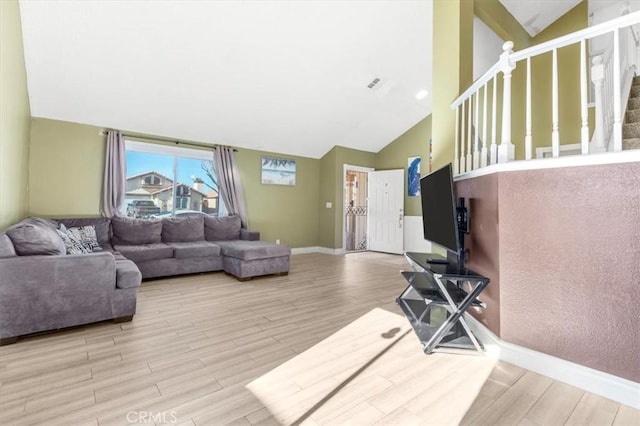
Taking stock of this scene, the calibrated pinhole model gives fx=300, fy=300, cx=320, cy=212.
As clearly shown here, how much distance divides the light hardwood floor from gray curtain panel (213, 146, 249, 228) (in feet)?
9.51

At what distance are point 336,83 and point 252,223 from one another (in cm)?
310

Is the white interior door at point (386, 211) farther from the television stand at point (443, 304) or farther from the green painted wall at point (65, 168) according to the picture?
the green painted wall at point (65, 168)

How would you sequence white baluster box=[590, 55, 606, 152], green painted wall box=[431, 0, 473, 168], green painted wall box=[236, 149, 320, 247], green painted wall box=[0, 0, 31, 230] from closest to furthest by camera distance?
white baluster box=[590, 55, 606, 152] → green painted wall box=[0, 0, 31, 230] → green painted wall box=[431, 0, 473, 168] → green painted wall box=[236, 149, 320, 247]

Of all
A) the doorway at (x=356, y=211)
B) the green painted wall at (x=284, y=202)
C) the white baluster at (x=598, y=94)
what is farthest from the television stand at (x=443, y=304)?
the doorway at (x=356, y=211)

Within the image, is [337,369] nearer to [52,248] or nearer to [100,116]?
[52,248]

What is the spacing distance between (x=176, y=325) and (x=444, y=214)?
2.43m

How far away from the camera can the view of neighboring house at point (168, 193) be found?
4.98 m

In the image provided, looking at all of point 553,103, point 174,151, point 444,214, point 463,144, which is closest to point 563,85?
point 463,144

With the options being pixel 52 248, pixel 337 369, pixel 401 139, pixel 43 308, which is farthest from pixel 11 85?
pixel 401 139

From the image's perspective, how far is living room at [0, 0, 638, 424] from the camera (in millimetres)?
1539

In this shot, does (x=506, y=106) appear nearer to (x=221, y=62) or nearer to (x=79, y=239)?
(x=221, y=62)

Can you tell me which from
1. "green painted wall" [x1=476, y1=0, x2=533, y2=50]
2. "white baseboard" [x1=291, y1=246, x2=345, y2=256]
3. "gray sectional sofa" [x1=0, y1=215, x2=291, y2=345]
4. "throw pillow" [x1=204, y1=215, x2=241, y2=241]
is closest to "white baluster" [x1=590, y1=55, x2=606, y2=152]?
"green painted wall" [x1=476, y1=0, x2=533, y2=50]

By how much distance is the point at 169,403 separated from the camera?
155 cm

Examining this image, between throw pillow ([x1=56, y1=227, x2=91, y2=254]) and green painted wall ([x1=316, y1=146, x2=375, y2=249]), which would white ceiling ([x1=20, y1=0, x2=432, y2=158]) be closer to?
green painted wall ([x1=316, y1=146, x2=375, y2=249])
